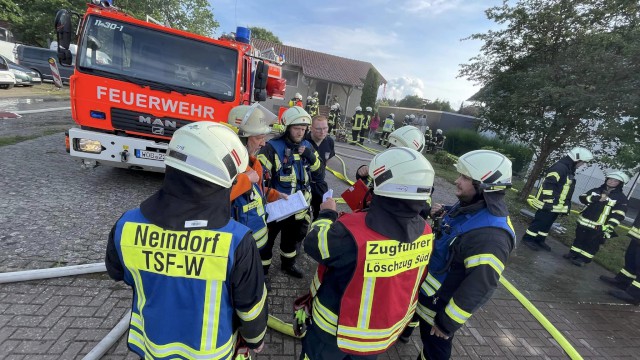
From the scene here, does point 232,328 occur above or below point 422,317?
above

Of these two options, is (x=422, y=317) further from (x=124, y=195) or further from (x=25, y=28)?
(x=25, y=28)

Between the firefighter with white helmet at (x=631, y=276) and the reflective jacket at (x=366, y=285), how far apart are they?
17.4ft

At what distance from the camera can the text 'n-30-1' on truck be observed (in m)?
4.28

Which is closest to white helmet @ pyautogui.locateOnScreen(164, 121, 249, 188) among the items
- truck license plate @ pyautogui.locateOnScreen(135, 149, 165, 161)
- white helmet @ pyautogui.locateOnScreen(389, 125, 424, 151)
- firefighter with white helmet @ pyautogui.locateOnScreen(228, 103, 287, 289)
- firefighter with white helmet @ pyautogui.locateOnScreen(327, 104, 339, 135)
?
firefighter with white helmet @ pyautogui.locateOnScreen(228, 103, 287, 289)

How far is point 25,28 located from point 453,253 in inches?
1409

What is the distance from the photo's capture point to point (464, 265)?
2039 mm

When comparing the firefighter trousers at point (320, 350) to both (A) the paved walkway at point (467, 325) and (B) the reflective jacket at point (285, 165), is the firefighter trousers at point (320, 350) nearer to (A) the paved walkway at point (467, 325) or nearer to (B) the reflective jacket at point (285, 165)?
(A) the paved walkway at point (467, 325)

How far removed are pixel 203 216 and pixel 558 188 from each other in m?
6.66

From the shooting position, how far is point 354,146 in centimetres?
1429

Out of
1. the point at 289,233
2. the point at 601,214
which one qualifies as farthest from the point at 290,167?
the point at 601,214

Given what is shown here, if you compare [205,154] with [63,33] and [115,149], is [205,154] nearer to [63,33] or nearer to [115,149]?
[115,149]

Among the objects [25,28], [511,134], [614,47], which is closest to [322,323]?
[614,47]

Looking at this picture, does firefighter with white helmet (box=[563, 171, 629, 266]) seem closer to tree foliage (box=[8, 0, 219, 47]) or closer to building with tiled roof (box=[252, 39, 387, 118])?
building with tiled roof (box=[252, 39, 387, 118])

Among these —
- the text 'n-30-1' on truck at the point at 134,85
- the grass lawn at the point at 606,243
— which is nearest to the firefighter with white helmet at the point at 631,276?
the grass lawn at the point at 606,243
